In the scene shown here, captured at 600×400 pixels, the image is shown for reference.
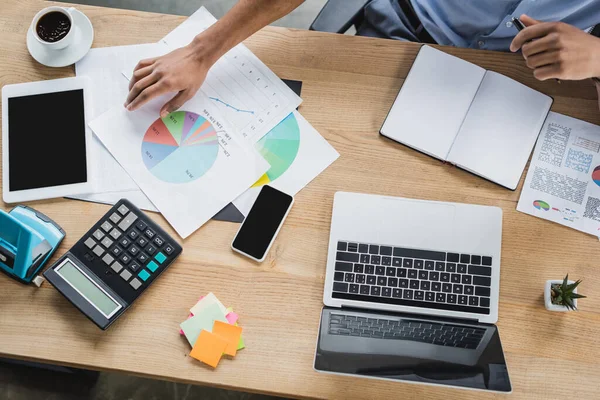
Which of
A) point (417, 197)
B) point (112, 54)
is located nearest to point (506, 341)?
point (417, 197)

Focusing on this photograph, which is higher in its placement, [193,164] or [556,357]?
[193,164]

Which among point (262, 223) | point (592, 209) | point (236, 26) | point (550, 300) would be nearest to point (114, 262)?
point (262, 223)

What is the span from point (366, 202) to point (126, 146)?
1.51 ft

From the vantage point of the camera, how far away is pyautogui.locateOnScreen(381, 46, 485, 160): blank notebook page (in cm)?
100

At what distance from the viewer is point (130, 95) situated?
1015 mm

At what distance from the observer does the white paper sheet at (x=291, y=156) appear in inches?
39.3

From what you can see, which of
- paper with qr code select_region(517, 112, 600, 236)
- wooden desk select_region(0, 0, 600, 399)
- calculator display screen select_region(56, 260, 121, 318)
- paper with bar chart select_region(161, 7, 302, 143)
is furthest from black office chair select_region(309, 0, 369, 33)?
calculator display screen select_region(56, 260, 121, 318)

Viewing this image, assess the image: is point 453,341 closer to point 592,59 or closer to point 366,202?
point 366,202

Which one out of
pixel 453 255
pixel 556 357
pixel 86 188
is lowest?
pixel 556 357

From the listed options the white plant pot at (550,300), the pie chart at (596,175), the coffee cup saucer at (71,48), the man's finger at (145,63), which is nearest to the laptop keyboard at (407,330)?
the white plant pot at (550,300)

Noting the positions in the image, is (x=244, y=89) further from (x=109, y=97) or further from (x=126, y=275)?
(x=126, y=275)

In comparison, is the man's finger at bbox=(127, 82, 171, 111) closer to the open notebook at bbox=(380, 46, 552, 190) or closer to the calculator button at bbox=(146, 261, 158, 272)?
the calculator button at bbox=(146, 261, 158, 272)

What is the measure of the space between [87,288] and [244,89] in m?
0.46

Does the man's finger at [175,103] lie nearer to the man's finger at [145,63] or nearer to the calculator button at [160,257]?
the man's finger at [145,63]
